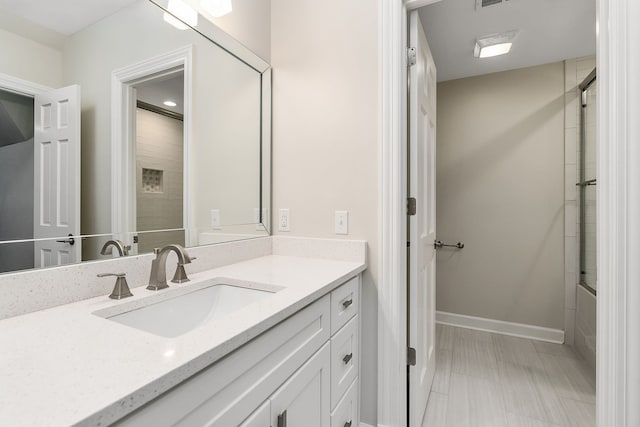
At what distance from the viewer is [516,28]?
215 centimetres

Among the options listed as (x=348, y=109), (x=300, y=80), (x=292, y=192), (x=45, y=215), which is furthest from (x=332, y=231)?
(x=45, y=215)

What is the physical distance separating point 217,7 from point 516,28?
2.02 m

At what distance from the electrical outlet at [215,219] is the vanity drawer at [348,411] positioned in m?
0.91

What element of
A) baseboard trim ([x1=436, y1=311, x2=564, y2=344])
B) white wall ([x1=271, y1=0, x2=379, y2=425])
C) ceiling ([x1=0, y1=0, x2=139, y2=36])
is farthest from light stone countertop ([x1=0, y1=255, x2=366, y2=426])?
baseboard trim ([x1=436, y1=311, x2=564, y2=344])

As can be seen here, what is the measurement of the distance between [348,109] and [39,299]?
1.34 m

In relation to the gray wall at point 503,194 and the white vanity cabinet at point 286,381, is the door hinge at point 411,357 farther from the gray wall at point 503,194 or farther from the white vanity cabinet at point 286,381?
the gray wall at point 503,194

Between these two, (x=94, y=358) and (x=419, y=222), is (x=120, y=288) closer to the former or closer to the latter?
(x=94, y=358)

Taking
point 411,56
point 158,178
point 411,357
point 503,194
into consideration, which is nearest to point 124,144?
point 158,178

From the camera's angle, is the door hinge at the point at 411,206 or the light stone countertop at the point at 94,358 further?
the door hinge at the point at 411,206

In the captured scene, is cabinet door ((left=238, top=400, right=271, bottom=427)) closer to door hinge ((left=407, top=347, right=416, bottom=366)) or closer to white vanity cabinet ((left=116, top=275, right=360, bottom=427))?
white vanity cabinet ((left=116, top=275, right=360, bottom=427))

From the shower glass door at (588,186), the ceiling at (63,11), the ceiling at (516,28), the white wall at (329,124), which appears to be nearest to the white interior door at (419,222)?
the white wall at (329,124)

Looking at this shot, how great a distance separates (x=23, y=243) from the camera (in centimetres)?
82

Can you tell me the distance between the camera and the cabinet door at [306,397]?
0.80m

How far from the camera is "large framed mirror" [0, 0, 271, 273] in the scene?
2.67ft
